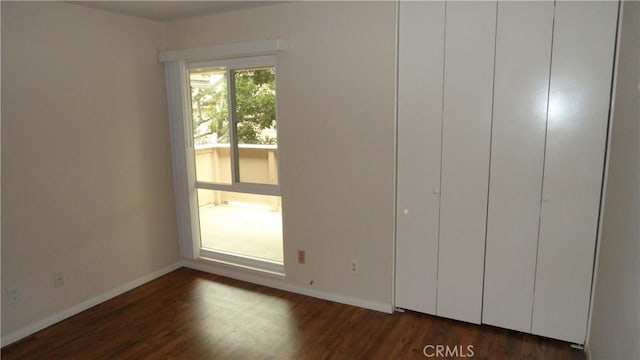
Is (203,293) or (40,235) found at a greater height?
(40,235)

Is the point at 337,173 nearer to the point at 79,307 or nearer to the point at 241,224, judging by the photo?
the point at 241,224

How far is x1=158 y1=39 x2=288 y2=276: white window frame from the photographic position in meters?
3.76

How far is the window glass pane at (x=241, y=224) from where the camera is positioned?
417 cm

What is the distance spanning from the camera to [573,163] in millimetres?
2633

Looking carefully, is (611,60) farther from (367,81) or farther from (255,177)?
(255,177)

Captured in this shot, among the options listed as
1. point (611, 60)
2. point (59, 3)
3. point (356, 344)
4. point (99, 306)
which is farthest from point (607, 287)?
point (59, 3)

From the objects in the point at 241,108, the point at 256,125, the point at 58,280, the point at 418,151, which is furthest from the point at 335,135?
the point at 58,280

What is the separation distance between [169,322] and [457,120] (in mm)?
2574

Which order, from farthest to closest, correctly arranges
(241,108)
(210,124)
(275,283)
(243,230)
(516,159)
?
1. (243,230)
2. (210,124)
3. (241,108)
4. (275,283)
5. (516,159)

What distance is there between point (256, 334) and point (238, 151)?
1703mm

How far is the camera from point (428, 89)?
9.74 ft

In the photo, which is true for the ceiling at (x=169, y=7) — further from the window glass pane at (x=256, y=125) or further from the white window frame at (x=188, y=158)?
the window glass pane at (x=256, y=125)

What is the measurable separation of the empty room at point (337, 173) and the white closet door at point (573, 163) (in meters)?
0.01

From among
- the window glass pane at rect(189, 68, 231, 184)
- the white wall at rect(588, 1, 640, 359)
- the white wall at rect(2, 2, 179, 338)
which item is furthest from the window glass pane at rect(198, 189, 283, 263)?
the white wall at rect(588, 1, 640, 359)
